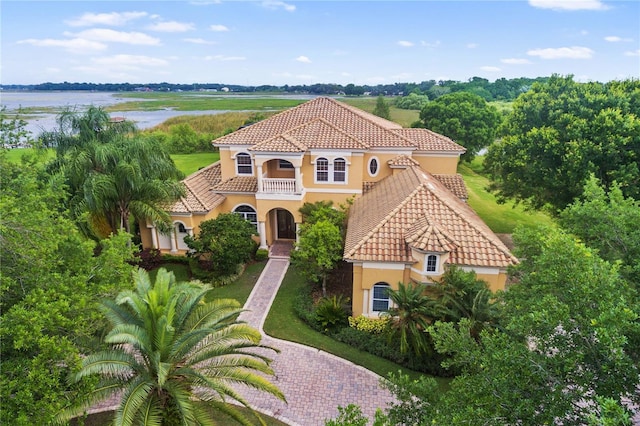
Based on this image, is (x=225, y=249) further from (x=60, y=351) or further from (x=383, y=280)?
(x=60, y=351)

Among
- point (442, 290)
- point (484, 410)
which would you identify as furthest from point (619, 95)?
point (484, 410)

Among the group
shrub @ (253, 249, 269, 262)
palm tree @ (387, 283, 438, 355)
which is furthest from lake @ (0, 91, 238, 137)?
palm tree @ (387, 283, 438, 355)

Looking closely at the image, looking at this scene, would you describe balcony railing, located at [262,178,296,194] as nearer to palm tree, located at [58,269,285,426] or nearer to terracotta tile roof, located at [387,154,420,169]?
terracotta tile roof, located at [387,154,420,169]

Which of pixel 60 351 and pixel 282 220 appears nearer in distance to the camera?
pixel 60 351

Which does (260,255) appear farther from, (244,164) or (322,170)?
(322,170)

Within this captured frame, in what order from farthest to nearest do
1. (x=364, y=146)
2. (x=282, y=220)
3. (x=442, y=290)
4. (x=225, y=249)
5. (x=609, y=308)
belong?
(x=282, y=220)
(x=364, y=146)
(x=225, y=249)
(x=442, y=290)
(x=609, y=308)

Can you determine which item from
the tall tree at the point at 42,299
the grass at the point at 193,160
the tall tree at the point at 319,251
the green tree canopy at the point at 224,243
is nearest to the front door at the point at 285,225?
the green tree canopy at the point at 224,243
